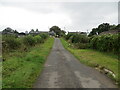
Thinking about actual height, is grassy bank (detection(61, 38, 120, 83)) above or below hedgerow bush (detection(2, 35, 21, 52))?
below

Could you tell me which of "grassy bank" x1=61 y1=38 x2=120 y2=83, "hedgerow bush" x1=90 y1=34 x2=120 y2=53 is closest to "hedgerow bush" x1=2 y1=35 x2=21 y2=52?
"grassy bank" x1=61 y1=38 x2=120 y2=83

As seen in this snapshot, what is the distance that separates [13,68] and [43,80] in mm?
3363

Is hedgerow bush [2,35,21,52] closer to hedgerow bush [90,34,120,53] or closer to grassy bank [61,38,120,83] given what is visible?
grassy bank [61,38,120,83]

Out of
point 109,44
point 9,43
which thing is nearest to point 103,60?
point 109,44

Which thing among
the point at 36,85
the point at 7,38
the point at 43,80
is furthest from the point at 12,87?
the point at 7,38

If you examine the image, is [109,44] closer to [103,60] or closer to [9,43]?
[103,60]

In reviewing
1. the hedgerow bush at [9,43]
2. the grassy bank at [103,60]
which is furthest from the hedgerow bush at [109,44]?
the hedgerow bush at [9,43]

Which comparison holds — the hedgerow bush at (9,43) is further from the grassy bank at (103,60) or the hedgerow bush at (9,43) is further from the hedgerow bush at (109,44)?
the hedgerow bush at (109,44)

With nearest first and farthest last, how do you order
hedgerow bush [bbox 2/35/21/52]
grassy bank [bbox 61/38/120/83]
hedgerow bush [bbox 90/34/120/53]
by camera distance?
1. grassy bank [bbox 61/38/120/83]
2. hedgerow bush [bbox 90/34/120/53]
3. hedgerow bush [bbox 2/35/21/52]

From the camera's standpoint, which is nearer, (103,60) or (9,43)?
(103,60)

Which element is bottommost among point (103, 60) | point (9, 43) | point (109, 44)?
point (103, 60)

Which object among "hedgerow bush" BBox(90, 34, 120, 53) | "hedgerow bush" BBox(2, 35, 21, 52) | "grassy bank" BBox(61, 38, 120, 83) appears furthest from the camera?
"hedgerow bush" BBox(2, 35, 21, 52)

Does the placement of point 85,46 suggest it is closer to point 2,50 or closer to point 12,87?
point 2,50

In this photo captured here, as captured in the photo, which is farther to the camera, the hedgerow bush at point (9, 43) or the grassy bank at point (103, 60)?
the hedgerow bush at point (9, 43)
